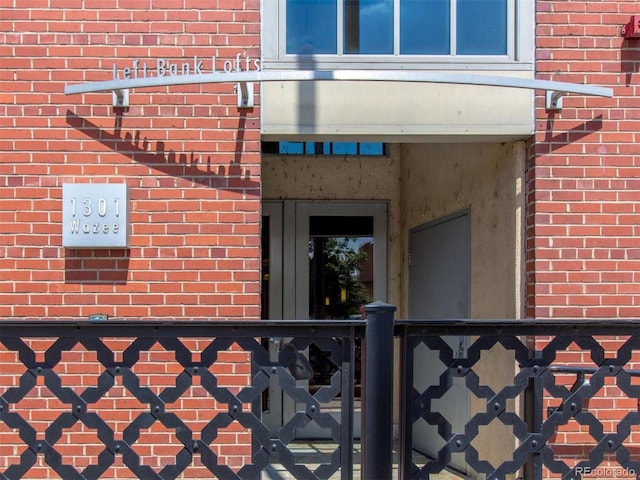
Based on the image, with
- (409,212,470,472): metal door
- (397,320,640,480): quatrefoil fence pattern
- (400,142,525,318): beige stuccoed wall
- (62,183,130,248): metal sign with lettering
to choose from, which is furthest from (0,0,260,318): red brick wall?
(409,212,470,472): metal door

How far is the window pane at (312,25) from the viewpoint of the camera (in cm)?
402

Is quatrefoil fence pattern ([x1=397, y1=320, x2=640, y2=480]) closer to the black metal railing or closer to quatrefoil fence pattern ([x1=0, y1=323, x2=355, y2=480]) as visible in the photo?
the black metal railing

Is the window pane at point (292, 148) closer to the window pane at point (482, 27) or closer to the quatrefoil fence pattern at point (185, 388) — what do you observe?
the window pane at point (482, 27)

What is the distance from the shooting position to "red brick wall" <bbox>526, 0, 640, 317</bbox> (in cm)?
389

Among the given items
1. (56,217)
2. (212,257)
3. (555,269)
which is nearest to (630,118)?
(555,269)

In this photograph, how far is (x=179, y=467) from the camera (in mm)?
2621

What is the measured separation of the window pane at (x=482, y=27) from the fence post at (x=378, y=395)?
2.37 m

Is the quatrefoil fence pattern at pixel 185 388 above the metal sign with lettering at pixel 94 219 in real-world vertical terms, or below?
below

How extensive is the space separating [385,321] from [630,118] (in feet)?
8.50

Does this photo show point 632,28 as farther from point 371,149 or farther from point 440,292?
point 371,149

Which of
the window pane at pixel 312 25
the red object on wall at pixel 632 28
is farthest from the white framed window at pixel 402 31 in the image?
the red object on wall at pixel 632 28

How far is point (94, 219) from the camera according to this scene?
3.79 metres

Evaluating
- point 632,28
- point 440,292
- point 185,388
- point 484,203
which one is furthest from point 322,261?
point 185,388

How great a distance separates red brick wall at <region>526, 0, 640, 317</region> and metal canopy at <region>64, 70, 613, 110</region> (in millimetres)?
217
